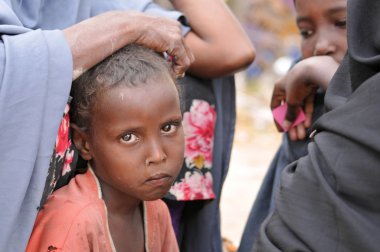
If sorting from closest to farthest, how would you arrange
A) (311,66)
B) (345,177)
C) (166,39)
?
1. (345,177)
2. (166,39)
3. (311,66)

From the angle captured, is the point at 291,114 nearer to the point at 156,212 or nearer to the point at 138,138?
the point at 156,212

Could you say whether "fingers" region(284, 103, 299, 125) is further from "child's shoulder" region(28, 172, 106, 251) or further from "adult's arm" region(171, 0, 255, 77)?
"child's shoulder" region(28, 172, 106, 251)

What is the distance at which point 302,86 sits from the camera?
121 inches

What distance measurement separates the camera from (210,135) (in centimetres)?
326

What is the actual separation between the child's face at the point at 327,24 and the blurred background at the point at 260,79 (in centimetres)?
439

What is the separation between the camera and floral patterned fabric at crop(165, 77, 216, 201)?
123 inches

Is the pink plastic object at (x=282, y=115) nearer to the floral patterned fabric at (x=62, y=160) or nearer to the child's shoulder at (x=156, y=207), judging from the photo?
the child's shoulder at (x=156, y=207)

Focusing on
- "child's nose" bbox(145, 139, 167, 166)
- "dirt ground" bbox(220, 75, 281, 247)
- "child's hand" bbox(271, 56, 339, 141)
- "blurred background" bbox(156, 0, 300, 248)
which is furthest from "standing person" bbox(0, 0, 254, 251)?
"blurred background" bbox(156, 0, 300, 248)

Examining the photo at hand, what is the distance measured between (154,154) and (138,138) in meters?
0.08

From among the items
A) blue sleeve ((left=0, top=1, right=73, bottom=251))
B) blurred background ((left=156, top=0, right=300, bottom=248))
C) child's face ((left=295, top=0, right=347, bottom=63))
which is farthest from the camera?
blurred background ((left=156, top=0, right=300, bottom=248))

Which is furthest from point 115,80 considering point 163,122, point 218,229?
point 218,229

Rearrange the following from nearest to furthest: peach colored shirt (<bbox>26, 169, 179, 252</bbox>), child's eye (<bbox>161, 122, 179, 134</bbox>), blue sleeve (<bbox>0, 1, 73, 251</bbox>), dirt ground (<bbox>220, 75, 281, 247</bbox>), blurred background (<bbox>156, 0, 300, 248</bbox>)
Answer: blue sleeve (<bbox>0, 1, 73, 251</bbox>) → peach colored shirt (<bbox>26, 169, 179, 252</bbox>) → child's eye (<bbox>161, 122, 179, 134</bbox>) → dirt ground (<bbox>220, 75, 281, 247</bbox>) → blurred background (<bbox>156, 0, 300, 248</bbox>)

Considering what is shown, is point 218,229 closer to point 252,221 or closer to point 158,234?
point 252,221

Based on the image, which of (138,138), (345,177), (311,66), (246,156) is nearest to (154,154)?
(138,138)
